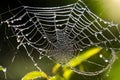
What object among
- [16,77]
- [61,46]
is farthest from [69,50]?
[16,77]

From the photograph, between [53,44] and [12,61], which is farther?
[12,61]

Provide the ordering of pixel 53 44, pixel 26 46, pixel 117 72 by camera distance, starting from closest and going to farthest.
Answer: pixel 117 72
pixel 53 44
pixel 26 46

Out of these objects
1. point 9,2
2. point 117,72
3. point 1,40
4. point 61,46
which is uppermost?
point 9,2

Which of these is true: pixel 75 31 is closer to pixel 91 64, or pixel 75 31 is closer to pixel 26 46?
pixel 26 46

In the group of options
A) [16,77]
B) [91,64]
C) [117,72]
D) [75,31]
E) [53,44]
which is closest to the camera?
[117,72]

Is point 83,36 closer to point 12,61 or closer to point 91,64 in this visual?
point 12,61

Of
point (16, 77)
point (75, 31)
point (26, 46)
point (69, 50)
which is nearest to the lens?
point (69, 50)

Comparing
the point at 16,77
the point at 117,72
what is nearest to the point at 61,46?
the point at 16,77

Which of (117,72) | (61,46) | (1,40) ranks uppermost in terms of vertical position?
(1,40)

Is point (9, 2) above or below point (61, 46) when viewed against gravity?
above
